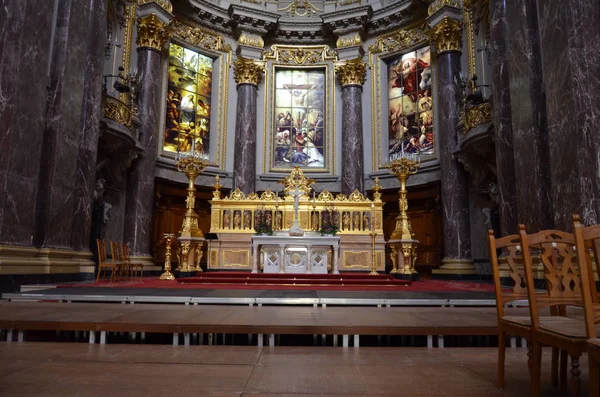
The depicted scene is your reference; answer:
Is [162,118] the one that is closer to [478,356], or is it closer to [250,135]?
[250,135]

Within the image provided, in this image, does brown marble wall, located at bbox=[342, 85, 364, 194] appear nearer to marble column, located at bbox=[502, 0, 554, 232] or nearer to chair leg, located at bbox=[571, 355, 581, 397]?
marble column, located at bbox=[502, 0, 554, 232]

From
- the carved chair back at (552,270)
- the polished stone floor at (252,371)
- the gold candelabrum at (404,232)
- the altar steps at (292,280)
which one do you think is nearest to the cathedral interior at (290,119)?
the gold candelabrum at (404,232)

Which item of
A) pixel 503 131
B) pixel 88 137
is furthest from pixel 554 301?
pixel 88 137

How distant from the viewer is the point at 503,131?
9.85m

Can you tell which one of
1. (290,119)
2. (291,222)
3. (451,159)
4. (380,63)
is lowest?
(291,222)

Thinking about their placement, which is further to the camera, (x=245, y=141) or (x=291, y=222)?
(x=245, y=141)

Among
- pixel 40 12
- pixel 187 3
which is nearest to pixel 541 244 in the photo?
pixel 40 12

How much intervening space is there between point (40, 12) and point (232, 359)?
25.8ft

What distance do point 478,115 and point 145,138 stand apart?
9774 millimetres

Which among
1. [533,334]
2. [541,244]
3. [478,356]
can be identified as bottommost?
[478,356]

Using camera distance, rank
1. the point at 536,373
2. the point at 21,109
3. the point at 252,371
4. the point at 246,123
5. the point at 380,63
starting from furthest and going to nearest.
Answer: the point at 380,63
the point at 246,123
the point at 21,109
the point at 252,371
the point at 536,373

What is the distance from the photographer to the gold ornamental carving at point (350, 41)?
1747cm

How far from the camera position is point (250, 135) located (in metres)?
16.9

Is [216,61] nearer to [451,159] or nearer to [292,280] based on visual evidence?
[451,159]
